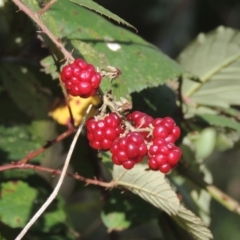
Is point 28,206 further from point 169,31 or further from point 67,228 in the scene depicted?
point 169,31

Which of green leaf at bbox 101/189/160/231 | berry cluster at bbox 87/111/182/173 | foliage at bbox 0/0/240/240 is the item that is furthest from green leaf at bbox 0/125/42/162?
berry cluster at bbox 87/111/182/173

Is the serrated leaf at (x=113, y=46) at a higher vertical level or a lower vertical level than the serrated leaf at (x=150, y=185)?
higher

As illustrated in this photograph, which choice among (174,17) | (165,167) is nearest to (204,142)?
(165,167)

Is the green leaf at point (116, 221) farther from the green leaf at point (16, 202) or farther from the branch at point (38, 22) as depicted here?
the branch at point (38, 22)

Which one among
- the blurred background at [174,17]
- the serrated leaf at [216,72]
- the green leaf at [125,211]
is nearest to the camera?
the green leaf at [125,211]

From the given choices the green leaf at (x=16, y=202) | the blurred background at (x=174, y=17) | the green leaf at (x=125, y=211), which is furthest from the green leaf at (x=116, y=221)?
the blurred background at (x=174, y=17)

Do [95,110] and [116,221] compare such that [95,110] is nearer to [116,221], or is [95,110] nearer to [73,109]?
[73,109]

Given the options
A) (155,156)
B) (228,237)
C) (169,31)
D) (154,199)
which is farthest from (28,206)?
(228,237)
